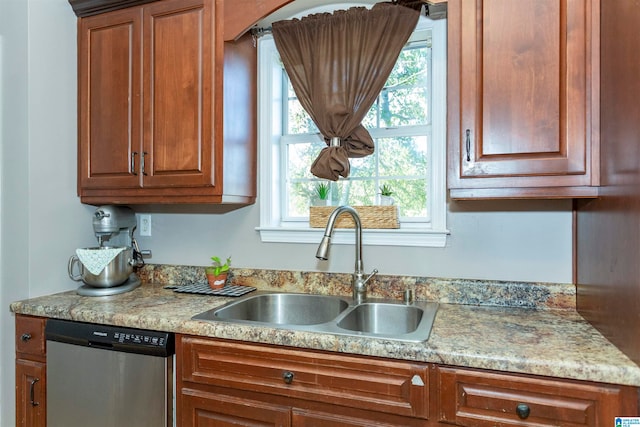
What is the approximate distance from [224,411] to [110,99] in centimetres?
149

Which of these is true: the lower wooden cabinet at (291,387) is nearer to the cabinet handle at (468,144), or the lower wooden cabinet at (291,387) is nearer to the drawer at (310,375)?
the drawer at (310,375)

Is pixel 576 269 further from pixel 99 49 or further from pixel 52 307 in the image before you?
pixel 99 49

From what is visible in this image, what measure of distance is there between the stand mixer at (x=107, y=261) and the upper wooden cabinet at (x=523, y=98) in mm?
1532

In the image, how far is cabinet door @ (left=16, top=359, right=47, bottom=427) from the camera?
1590 mm

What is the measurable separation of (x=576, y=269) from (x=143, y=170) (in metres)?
1.87

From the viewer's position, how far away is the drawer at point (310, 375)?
113cm

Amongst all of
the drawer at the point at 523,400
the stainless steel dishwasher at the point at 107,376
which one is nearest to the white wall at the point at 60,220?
the stainless steel dishwasher at the point at 107,376

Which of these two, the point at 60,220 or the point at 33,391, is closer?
the point at 33,391

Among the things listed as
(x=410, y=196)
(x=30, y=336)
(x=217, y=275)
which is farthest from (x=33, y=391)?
(x=410, y=196)

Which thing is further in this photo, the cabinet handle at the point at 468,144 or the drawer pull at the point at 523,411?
the cabinet handle at the point at 468,144

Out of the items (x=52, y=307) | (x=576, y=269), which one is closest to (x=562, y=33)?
(x=576, y=269)

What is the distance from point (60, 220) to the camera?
1.86m

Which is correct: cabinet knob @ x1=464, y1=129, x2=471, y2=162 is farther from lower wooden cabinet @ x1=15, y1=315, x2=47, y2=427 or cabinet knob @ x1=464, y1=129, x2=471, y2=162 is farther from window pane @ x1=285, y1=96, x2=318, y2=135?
lower wooden cabinet @ x1=15, y1=315, x2=47, y2=427

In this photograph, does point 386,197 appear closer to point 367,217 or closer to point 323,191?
point 367,217
